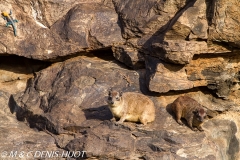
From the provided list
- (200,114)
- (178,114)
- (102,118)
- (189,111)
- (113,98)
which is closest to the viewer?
(200,114)

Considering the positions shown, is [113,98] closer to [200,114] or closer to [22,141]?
[200,114]

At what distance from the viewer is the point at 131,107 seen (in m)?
9.37

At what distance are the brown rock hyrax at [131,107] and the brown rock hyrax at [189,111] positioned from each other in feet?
1.80

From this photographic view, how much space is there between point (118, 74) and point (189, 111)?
212 centimetres

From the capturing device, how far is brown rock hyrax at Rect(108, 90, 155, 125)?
29.9ft

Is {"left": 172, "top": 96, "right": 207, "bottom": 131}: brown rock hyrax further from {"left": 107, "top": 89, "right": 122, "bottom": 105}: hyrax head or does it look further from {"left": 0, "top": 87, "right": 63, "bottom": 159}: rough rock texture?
{"left": 0, "top": 87, "right": 63, "bottom": 159}: rough rock texture

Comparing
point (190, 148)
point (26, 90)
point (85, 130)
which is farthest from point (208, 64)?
point (26, 90)

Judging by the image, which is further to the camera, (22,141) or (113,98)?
(22,141)

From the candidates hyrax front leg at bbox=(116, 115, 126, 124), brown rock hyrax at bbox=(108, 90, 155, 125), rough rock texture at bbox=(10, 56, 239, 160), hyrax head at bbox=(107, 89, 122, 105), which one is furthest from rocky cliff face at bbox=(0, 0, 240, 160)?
hyrax head at bbox=(107, 89, 122, 105)

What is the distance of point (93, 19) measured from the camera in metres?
11.1

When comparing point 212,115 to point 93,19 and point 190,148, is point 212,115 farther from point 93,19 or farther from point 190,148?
point 93,19

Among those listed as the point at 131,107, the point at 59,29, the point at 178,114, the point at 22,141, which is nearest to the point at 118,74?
the point at 131,107

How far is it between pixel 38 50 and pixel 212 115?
4.67 metres

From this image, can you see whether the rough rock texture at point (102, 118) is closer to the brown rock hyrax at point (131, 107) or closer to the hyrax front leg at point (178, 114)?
the hyrax front leg at point (178, 114)
